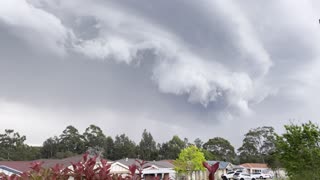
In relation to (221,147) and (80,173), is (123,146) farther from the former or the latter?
(80,173)

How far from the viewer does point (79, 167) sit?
3.32 m

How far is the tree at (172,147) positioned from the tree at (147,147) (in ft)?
7.33

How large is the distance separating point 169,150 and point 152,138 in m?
9.92

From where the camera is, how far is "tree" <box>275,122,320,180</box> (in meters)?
21.0

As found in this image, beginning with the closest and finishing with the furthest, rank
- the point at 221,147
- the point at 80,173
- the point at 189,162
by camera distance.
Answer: the point at 80,173
the point at 189,162
the point at 221,147

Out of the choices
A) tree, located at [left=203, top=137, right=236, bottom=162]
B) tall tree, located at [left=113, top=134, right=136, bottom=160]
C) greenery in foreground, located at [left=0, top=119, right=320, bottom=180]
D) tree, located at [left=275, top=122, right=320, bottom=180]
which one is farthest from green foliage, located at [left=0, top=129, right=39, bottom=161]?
tree, located at [left=275, top=122, right=320, bottom=180]

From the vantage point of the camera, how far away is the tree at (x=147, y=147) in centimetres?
11000

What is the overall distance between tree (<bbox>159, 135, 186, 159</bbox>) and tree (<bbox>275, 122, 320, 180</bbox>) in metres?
86.6

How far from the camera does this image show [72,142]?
11194 cm

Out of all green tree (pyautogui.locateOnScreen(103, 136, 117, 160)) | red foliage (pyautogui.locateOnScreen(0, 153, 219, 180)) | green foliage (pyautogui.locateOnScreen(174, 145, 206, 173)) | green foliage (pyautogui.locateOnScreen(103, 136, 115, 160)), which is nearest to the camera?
red foliage (pyautogui.locateOnScreen(0, 153, 219, 180))

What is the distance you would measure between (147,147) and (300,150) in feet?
310

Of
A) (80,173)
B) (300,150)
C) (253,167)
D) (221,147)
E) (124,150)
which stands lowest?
(80,173)

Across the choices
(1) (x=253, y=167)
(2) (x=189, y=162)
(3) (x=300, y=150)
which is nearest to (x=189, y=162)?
(2) (x=189, y=162)

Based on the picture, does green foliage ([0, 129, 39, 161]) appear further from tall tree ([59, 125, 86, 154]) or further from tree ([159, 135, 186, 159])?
tree ([159, 135, 186, 159])
